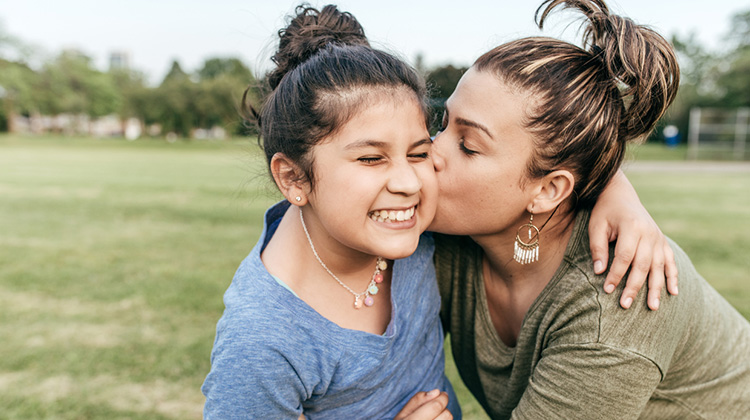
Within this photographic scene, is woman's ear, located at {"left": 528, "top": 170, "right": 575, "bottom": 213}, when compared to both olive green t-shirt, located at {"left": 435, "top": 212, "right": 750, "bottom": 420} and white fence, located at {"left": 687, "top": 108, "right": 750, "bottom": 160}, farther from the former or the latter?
white fence, located at {"left": 687, "top": 108, "right": 750, "bottom": 160}

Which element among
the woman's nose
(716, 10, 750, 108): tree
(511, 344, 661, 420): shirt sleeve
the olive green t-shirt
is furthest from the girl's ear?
(716, 10, 750, 108): tree

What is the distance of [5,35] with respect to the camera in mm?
61625

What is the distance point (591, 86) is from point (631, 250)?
0.60 m

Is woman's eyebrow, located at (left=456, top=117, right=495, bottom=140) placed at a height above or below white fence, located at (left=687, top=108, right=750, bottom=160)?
above

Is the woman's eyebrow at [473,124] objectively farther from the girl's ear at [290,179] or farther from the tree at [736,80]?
the tree at [736,80]

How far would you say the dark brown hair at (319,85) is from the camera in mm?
1861

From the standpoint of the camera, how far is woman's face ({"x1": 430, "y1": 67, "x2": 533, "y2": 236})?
81.0 inches

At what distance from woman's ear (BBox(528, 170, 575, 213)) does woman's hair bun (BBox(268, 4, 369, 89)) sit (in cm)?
89

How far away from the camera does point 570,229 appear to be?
2238 millimetres

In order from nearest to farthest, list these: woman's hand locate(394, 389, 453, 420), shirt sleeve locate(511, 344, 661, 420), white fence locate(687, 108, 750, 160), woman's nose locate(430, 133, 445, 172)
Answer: shirt sleeve locate(511, 344, 661, 420)
woman's hand locate(394, 389, 453, 420)
woman's nose locate(430, 133, 445, 172)
white fence locate(687, 108, 750, 160)

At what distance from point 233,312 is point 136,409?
2.14 m

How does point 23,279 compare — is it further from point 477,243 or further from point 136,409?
point 477,243

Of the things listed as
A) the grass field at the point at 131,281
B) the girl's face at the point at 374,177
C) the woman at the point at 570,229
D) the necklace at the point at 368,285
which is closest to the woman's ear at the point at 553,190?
the woman at the point at 570,229

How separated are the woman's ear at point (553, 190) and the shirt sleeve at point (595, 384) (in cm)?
55
